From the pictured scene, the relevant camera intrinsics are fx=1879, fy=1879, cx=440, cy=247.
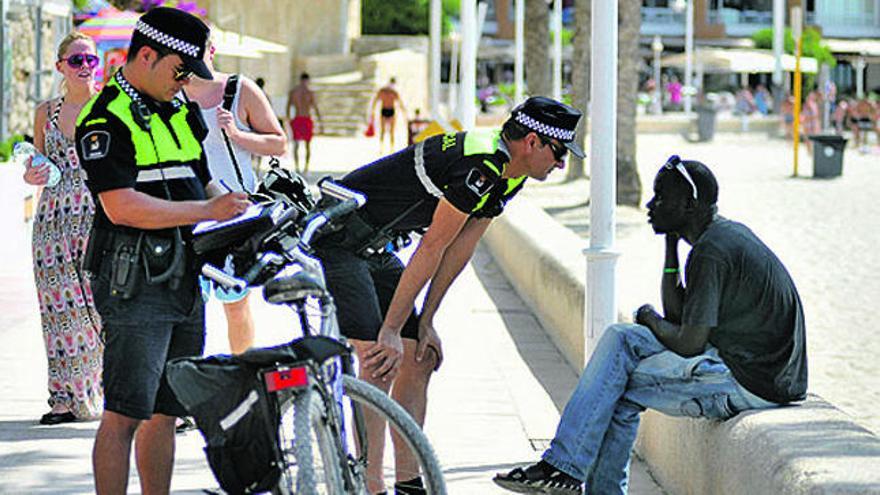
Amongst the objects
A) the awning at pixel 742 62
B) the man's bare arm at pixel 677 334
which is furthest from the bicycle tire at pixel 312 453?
the awning at pixel 742 62

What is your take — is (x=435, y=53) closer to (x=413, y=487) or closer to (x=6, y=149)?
(x=6, y=149)

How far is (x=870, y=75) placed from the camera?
299ft

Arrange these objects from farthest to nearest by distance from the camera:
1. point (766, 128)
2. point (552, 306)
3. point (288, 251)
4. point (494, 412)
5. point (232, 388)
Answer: point (766, 128) → point (552, 306) → point (494, 412) → point (288, 251) → point (232, 388)

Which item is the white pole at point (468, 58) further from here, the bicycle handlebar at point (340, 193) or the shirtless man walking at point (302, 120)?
the bicycle handlebar at point (340, 193)

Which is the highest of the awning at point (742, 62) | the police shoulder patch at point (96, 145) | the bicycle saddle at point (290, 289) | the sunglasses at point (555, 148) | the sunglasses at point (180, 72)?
the sunglasses at point (180, 72)

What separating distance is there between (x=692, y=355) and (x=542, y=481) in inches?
25.1

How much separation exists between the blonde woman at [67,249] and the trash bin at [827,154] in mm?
25490

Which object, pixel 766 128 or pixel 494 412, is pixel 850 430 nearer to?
pixel 494 412

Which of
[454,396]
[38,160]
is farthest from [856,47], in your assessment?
[38,160]

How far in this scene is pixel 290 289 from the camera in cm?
482

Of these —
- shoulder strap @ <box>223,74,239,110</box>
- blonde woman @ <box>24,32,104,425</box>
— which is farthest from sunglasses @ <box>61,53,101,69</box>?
shoulder strap @ <box>223,74,239,110</box>

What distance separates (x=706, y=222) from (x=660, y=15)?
8510 centimetres

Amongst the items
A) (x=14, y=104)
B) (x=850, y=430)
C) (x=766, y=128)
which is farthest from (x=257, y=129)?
(x=766, y=128)

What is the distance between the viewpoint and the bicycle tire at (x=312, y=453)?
4.52 m
